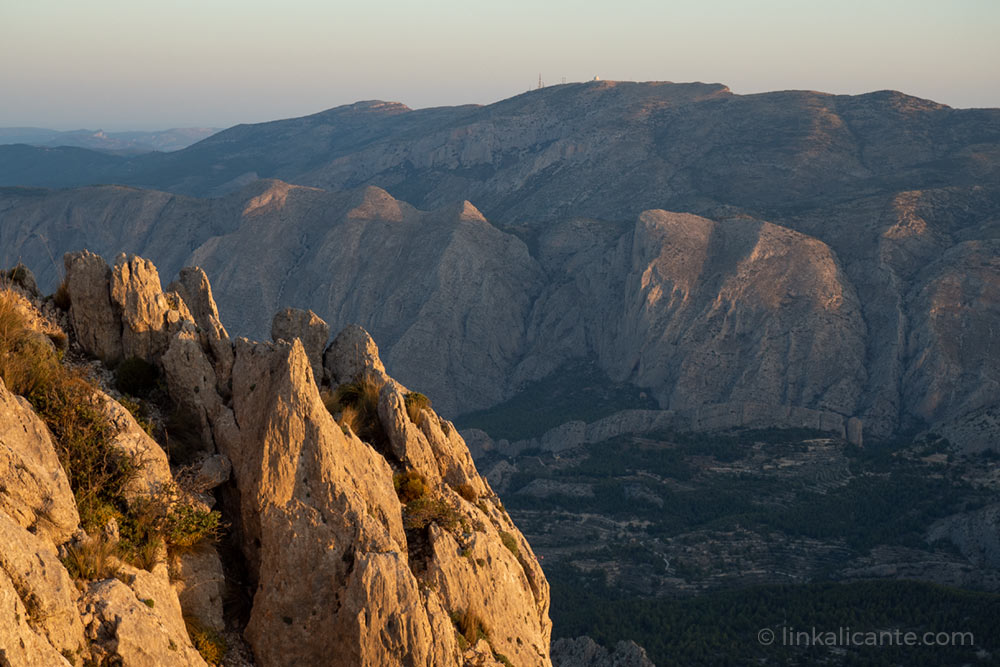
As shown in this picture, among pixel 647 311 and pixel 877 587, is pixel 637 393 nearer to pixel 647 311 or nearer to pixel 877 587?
pixel 647 311

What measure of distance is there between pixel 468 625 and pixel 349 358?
1019cm

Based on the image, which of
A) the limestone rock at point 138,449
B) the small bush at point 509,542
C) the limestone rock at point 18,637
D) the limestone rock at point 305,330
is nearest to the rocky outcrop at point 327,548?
the limestone rock at point 138,449

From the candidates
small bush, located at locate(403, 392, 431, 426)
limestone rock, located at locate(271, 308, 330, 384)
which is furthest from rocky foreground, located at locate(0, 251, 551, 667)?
limestone rock, located at locate(271, 308, 330, 384)

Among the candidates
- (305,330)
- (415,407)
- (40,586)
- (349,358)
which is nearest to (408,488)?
(415,407)

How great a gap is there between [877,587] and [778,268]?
81.8 meters

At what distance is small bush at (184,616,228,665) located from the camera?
19312 mm

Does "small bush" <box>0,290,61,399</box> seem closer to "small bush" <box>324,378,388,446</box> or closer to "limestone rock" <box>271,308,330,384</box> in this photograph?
"small bush" <box>324,378,388,446</box>

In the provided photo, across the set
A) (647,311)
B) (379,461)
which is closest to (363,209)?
(647,311)

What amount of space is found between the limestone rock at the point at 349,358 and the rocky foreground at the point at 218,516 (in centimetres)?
245

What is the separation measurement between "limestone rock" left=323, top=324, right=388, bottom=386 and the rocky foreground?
2.45m

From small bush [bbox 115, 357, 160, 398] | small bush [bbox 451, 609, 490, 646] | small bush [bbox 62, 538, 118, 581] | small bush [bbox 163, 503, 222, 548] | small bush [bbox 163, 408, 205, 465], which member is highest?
small bush [bbox 115, 357, 160, 398]

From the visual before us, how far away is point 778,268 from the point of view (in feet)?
488

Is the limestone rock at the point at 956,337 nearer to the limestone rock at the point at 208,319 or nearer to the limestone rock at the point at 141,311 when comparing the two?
the limestone rock at the point at 208,319

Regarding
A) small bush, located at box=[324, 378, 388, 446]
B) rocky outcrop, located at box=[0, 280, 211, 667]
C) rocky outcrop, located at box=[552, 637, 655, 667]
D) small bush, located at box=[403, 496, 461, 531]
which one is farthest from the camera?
rocky outcrop, located at box=[552, 637, 655, 667]
